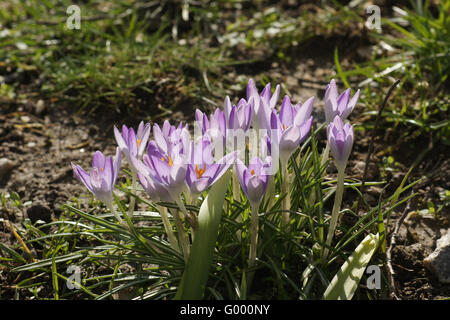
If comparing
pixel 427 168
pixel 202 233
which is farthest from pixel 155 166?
pixel 427 168

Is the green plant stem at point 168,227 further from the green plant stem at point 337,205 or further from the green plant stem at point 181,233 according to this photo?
the green plant stem at point 337,205

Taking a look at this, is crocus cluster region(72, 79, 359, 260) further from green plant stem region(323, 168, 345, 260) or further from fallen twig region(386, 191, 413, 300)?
fallen twig region(386, 191, 413, 300)

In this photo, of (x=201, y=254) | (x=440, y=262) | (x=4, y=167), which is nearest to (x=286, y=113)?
(x=201, y=254)

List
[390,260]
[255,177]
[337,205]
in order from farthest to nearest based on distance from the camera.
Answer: [390,260] < [337,205] < [255,177]

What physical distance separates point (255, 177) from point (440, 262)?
950 millimetres

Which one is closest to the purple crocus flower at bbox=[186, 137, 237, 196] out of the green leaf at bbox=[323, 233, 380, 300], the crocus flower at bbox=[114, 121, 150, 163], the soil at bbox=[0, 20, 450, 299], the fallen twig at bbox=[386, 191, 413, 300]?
the crocus flower at bbox=[114, 121, 150, 163]

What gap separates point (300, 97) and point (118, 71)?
108 cm

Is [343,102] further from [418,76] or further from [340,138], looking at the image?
[418,76]

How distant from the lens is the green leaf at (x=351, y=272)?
162 centimetres

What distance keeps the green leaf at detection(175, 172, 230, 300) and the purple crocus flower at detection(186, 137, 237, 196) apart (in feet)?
0.36

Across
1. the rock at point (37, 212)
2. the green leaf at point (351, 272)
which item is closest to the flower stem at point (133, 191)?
the rock at point (37, 212)

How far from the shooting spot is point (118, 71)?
3123 millimetres

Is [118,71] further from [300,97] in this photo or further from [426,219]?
[426,219]

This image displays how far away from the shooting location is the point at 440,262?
197 cm
